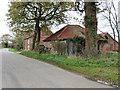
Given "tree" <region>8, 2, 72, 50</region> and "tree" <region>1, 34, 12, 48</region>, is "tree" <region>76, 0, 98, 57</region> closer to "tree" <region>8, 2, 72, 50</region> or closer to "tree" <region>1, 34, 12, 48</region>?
"tree" <region>8, 2, 72, 50</region>

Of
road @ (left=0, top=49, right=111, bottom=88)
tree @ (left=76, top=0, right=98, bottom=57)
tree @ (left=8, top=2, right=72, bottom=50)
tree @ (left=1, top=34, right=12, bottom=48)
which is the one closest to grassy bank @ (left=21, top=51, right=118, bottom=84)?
road @ (left=0, top=49, right=111, bottom=88)

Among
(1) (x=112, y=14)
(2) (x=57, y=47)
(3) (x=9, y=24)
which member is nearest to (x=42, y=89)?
(2) (x=57, y=47)

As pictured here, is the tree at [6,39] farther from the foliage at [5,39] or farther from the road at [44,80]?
the road at [44,80]

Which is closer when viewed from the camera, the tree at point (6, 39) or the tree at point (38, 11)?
the tree at point (38, 11)

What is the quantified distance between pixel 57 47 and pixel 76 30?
3271 millimetres

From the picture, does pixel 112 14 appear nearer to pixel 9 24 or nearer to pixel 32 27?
pixel 32 27

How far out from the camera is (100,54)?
12312 millimetres

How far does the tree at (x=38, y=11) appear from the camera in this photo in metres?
18.7

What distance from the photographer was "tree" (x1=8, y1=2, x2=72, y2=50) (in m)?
18.7

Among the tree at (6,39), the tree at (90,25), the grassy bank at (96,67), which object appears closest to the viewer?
the grassy bank at (96,67)

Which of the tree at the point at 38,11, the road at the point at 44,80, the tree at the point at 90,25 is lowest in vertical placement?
the road at the point at 44,80

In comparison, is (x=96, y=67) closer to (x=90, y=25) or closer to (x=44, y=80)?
(x=44, y=80)

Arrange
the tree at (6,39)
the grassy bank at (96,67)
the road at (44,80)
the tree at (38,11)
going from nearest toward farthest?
the road at (44,80) → the grassy bank at (96,67) → the tree at (38,11) → the tree at (6,39)

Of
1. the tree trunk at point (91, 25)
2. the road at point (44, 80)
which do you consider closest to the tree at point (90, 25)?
the tree trunk at point (91, 25)
